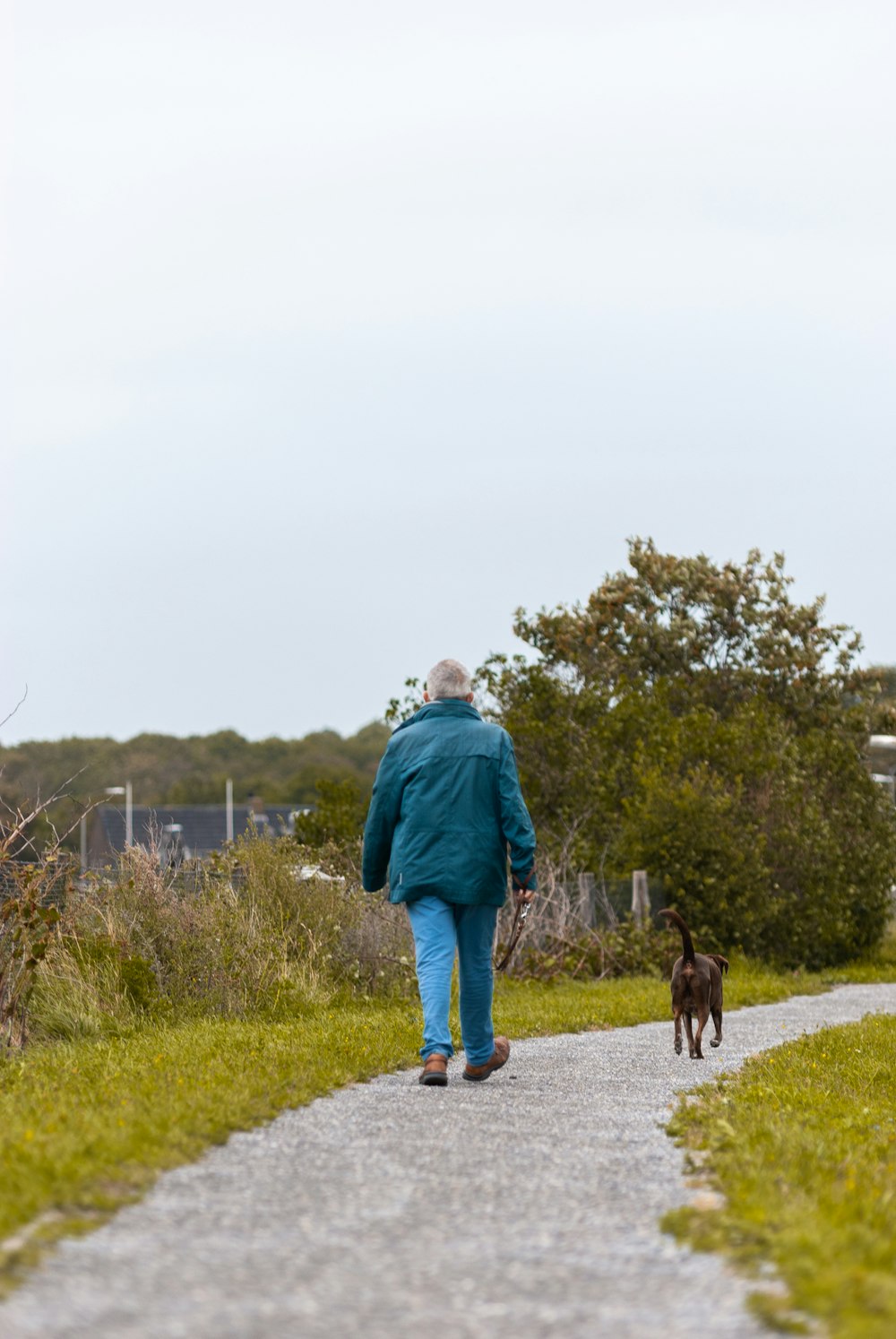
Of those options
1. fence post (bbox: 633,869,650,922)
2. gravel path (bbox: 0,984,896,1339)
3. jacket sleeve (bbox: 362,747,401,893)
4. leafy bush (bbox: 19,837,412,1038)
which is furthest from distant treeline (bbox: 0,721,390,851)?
gravel path (bbox: 0,984,896,1339)

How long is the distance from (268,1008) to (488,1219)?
696 cm

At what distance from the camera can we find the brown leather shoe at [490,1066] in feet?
26.9

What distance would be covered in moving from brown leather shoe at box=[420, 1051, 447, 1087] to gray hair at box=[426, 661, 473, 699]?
186cm

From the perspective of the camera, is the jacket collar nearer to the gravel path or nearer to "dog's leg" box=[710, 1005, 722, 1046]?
the gravel path

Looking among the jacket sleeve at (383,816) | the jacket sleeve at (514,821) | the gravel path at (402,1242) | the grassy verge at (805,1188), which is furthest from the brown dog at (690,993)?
the gravel path at (402,1242)

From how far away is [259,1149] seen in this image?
224 inches

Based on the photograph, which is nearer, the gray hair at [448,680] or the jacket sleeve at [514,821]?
the jacket sleeve at [514,821]

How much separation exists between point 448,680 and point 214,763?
Answer: 83.2 m

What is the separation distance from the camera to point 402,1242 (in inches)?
173

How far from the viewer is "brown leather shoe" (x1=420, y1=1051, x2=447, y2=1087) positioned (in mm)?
7808

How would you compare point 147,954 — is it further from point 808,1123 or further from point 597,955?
point 597,955

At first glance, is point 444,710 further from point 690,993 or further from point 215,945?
point 215,945

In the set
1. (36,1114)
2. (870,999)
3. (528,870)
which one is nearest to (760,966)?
(870,999)

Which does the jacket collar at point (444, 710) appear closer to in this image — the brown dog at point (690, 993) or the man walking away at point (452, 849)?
the man walking away at point (452, 849)
